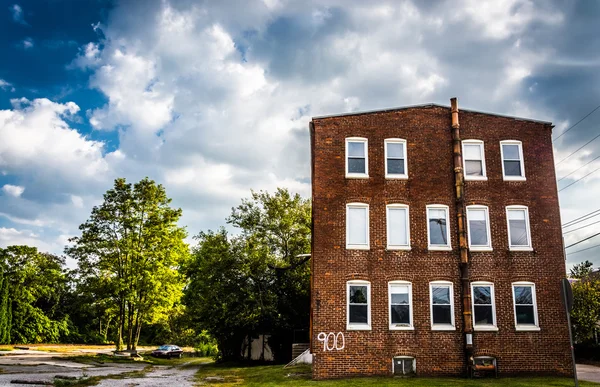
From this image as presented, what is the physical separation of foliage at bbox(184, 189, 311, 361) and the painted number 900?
10.8 metres

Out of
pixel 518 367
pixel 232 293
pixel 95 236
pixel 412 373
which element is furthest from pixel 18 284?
pixel 518 367

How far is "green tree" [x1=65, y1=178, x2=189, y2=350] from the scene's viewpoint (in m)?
37.4

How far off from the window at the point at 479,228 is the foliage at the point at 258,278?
473 inches

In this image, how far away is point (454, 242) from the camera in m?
20.6

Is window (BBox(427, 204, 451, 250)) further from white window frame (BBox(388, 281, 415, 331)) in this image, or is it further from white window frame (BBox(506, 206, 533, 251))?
white window frame (BBox(506, 206, 533, 251))

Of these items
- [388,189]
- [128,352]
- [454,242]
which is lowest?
[128,352]

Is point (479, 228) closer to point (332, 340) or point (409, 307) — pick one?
point (409, 307)

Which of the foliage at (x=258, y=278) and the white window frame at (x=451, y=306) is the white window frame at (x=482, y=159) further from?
the foliage at (x=258, y=278)

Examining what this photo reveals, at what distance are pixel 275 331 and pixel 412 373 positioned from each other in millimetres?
13722

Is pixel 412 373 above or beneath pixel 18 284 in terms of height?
beneath

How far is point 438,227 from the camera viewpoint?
20859mm

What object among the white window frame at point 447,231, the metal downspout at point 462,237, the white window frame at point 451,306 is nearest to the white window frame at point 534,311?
the metal downspout at point 462,237

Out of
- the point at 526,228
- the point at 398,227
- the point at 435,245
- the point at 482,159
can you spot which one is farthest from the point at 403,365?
the point at 482,159

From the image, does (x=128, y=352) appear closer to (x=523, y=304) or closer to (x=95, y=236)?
(x=95, y=236)
